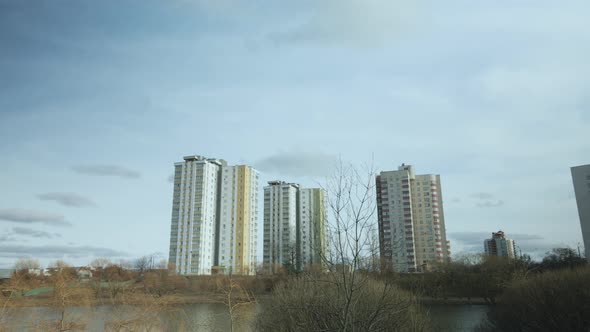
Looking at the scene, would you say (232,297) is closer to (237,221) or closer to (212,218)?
(237,221)

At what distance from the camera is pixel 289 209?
Result: 93.5 metres

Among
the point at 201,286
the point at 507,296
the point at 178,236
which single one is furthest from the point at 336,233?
the point at 178,236

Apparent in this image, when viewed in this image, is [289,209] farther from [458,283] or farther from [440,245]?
[458,283]

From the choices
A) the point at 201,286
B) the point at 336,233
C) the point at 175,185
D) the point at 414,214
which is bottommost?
the point at 201,286

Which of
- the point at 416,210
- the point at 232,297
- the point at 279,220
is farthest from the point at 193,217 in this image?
the point at 232,297

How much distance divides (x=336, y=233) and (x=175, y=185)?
259ft

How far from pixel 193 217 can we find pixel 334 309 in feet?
238

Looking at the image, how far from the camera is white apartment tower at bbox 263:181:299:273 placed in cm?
9038

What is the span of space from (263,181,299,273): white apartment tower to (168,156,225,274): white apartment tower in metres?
Result: 15.6

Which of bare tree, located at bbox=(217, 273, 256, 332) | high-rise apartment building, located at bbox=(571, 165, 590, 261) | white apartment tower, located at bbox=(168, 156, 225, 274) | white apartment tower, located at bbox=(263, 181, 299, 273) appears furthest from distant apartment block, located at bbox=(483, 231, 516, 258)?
bare tree, located at bbox=(217, 273, 256, 332)

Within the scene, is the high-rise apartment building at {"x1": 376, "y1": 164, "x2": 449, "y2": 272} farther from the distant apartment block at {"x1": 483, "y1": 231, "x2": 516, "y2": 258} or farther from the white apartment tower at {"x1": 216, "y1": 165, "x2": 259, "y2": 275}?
the distant apartment block at {"x1": 483, "y1": 231, "x2": 516, "y2": 258}

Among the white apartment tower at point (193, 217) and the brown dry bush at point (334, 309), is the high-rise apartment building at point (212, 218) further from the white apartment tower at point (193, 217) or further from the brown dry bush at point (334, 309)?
the brown dry bush at point (334, 309)

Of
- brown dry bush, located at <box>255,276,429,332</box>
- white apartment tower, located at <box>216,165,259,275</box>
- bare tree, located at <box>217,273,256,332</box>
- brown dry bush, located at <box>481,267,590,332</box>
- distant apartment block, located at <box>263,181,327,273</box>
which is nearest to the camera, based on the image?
brown dry bush, located at <box>255,276,429,332</box>

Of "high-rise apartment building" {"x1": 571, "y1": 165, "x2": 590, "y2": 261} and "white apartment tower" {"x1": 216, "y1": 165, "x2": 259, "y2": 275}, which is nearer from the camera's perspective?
"high-rise apartment building" {"x1": 571, "y1": 165, "x2": 590, "y2": 261}
